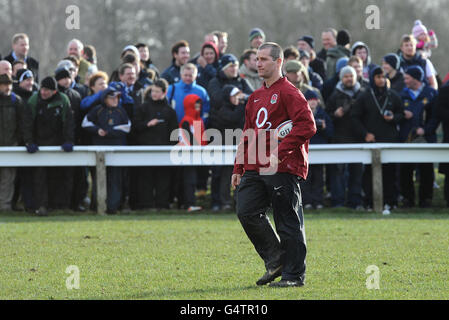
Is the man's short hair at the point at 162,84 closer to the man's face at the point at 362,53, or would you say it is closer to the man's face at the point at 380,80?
the man's face at the point at 380,80

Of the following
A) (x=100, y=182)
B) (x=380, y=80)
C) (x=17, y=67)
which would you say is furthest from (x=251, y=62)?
(x=17, y=67)

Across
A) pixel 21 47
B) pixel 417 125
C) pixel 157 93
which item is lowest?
pixel 417 125

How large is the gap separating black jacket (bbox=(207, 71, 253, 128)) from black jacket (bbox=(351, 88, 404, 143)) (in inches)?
78.7

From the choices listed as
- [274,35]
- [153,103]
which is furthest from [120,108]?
[274,35]

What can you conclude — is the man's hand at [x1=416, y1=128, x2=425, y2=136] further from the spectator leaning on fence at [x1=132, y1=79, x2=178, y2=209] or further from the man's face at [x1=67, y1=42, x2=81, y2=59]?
the man's face at [x1=67, y1=42, x2=81, y2=59]

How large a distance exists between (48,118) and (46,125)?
0.49 feet

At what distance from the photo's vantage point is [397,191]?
643 inches

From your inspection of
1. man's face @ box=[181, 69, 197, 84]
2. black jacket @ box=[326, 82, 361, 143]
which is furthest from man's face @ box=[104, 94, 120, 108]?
black jacket @ box=[326, 82, 361, 143]

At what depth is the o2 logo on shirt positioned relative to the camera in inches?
328

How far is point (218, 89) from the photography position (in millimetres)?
16047

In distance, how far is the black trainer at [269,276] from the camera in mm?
8461

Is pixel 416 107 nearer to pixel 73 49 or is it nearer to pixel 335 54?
pixel 335 54
